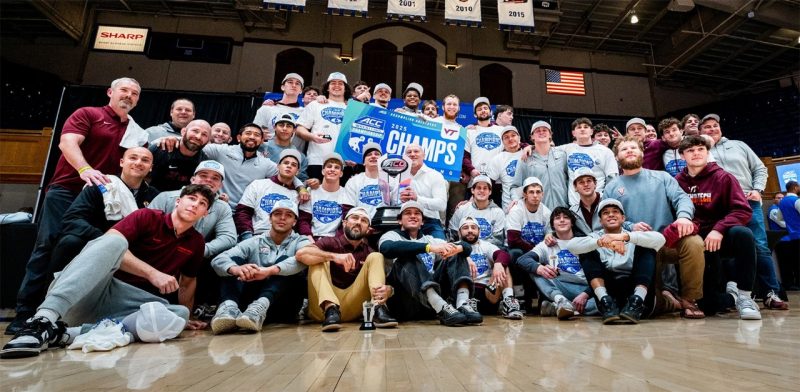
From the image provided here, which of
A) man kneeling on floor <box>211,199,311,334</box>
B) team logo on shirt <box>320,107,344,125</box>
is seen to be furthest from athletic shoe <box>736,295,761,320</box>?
team logo on shirt <box>320,107,344,125</box>

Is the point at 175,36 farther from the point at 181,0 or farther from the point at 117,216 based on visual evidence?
the point at 117,216

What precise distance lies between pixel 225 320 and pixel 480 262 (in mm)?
1847

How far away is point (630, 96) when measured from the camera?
10.1 meters

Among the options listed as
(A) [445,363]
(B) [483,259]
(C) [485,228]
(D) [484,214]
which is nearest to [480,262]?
(B) [483,259]

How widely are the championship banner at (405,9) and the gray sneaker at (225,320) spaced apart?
215 inches

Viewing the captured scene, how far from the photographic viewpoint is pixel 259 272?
7.25 feet

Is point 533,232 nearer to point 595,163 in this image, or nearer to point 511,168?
point 511,168

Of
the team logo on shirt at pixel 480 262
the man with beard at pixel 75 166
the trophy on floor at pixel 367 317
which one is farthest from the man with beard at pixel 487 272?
the man with beard at pixel 75 166

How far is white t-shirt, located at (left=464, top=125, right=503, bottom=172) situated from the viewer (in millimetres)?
3984

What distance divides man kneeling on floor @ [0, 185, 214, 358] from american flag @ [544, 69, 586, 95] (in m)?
9.62

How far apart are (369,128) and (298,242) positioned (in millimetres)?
1572

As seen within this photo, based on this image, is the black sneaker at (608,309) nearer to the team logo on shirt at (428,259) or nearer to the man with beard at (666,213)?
the man with beard at (666,213)

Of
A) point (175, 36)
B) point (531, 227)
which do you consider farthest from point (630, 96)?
point (175, 36)

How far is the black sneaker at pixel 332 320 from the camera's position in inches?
76.1
